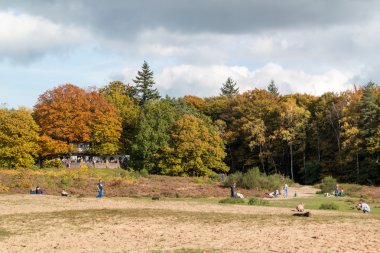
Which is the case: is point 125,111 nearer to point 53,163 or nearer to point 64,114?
point 64,114

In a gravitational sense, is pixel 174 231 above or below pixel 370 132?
below

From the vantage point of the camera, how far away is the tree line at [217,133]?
235 ft

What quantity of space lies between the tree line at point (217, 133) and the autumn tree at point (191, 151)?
0.16 metres

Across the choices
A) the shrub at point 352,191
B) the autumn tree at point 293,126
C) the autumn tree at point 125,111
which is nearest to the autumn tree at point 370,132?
the autumn tree at point 293,126

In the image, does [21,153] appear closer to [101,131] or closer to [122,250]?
[101,131]

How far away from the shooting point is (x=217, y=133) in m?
80.4

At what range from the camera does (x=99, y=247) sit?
18156mm

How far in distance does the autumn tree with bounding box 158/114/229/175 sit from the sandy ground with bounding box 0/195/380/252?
42263 millimetres

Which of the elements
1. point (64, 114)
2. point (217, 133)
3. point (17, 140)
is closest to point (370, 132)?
point (217, 133)

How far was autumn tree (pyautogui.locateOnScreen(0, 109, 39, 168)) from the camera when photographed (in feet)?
231

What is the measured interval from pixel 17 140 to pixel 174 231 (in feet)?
182

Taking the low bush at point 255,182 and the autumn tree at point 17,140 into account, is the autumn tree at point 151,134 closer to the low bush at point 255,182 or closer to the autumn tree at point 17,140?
the autumn tree at point 17,140

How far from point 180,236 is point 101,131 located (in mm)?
61706

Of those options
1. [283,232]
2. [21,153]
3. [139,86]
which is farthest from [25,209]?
[139,86]
